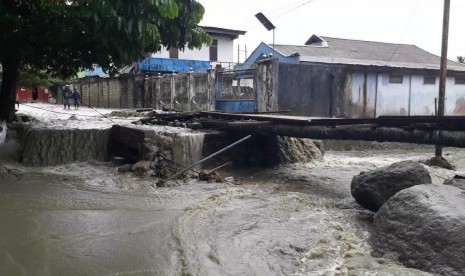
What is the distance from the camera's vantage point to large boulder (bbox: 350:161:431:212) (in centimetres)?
573

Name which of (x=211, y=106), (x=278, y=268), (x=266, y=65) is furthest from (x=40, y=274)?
(x=211, y=106)

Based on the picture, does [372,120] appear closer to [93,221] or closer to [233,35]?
[93,221]

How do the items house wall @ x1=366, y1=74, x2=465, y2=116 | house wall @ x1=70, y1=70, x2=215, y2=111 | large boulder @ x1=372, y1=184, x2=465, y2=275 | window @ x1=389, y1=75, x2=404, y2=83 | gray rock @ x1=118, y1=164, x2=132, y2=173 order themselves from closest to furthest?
large boulder @ x1=372, y1=184, x2=465, y2=275 → gray rock @ x1=118, y1=164, x2=132, y2=173 → house wall @ x1=366, y1=74, x2=465, y2=116 → window @ x1=389, y1=75, x2=404, y2=83 → house wall @ x1=70, y1=70, x2=215, y2=111

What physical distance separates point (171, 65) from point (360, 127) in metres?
23.4

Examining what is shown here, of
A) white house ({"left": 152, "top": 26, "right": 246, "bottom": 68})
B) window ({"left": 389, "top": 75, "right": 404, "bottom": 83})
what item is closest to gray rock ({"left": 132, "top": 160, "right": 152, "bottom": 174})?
window ({"left": 389, "top": 75, "right": 404, "bottom": 83})

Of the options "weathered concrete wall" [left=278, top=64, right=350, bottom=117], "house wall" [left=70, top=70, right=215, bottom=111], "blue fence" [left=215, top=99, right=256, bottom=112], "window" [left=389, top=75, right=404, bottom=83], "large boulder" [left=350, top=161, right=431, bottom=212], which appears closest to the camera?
"large boulder" [left=350, top=161, right=431, bottom=212]

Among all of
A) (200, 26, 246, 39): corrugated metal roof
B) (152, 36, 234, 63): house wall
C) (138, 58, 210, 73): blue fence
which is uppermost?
(200, 26, 246, 39): corrugated metal roof

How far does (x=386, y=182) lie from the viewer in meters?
5.79

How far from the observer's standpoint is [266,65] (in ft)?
48.9

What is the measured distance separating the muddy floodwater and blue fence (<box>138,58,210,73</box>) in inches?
810

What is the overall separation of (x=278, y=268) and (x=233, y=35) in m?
29.0

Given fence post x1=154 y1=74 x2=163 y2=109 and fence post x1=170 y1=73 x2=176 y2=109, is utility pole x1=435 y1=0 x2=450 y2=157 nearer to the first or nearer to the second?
fence post x1=170 y1=73 x2=176 y2=109

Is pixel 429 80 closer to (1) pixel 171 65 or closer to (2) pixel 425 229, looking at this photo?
(1) pixel 171 65

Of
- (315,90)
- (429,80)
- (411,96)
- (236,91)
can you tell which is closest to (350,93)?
(315,90)
